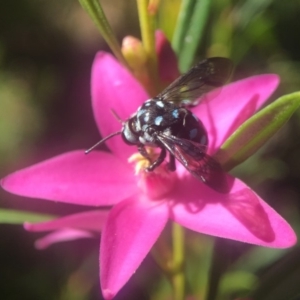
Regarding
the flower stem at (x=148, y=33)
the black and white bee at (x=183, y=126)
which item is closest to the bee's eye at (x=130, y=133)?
the black and white bee at (x=183, y=126)

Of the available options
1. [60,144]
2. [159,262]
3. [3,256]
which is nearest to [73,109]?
[60,144]

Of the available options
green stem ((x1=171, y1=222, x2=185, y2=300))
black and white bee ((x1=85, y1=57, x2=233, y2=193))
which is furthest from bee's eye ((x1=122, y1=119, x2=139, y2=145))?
green stem ((x1=171, y1=222, x2=185, y2=300))

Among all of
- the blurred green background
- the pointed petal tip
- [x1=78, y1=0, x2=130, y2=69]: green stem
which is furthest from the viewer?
the blurred green background

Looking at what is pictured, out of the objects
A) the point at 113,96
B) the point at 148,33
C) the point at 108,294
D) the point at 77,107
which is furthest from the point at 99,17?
the point at 77,107

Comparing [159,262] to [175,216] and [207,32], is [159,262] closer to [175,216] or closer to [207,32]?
[175,216]

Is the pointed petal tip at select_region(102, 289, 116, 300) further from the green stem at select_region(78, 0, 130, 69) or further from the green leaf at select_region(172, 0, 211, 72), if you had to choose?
the green leaf at select_region(172, 0, 211, 72)

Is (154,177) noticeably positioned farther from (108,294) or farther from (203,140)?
(108,294)
